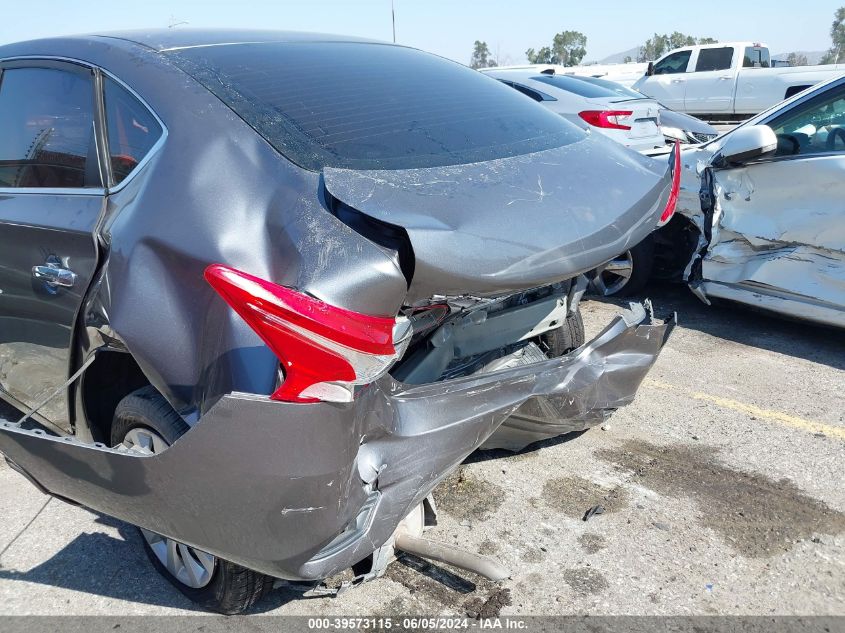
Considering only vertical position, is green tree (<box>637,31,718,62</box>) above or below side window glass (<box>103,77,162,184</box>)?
below

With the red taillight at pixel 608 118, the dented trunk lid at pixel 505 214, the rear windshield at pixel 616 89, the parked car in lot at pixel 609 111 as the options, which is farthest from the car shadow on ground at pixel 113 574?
the rear windshield at pixel 616 89

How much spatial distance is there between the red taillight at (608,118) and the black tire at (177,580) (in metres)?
6.86

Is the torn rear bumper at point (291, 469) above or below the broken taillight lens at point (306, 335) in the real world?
below

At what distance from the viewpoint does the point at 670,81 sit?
18.4 metres

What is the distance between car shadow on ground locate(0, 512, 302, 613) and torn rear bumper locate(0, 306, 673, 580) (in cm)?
48

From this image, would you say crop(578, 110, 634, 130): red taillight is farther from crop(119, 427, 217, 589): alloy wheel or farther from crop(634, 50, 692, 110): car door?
crop(634, 50, 692, 110): car door

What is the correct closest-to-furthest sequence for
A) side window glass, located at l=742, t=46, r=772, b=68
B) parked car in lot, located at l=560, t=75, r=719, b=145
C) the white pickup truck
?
parked car in lot, located at l=560, t=75, r=719, b=145 → the white pickup truck → side window glass, located at l=742, t=46, r=772, b=68

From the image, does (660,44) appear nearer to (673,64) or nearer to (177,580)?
(673,64)

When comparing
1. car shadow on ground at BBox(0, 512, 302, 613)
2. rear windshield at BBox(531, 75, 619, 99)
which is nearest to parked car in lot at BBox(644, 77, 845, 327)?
car shadow on ground at BBox(0, 512, 302, 613)

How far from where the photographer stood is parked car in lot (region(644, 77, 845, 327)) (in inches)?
175

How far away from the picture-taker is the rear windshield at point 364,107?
2.44 metres

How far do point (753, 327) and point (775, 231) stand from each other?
0.77 m

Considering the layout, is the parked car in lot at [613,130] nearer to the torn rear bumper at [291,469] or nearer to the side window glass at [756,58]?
the torn rear bumper at [291,469]

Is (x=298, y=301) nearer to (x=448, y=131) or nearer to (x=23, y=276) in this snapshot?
(x=448, y=131)
